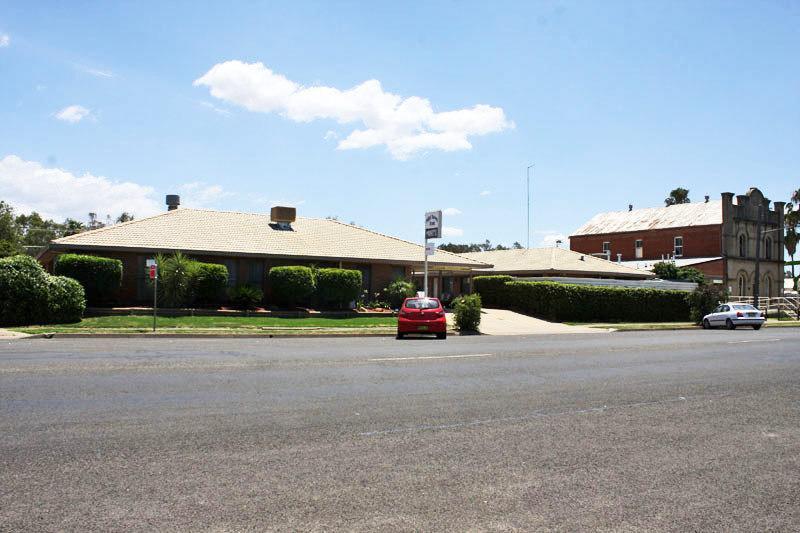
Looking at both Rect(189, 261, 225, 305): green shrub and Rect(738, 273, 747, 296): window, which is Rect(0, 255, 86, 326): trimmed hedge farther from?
Rect(738, 273, 747, 296): window

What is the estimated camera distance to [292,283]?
31.5 m

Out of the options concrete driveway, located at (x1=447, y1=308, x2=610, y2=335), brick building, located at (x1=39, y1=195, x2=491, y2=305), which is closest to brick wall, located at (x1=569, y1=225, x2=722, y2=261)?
brick building, located at (x1=39, y1=195, x2=491, y2=305)

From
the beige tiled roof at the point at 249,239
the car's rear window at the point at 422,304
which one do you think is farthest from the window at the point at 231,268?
the car's rear window at the point at 422,304

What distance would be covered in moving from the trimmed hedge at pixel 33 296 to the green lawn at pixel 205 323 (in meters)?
0.80

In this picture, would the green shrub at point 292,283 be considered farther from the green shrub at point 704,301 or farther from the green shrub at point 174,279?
the green shrub at point 704,301

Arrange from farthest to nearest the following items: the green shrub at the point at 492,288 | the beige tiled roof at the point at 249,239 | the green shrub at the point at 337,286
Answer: the green shrub at the point at 492,288 → the green shrub at the point at 337,286 → the beige tiled roof at the point at 249,239

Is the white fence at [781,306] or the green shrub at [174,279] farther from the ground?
the green shrub at [174,279]

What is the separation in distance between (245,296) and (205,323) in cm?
507

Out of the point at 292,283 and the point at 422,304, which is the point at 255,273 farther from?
the point at 422,304

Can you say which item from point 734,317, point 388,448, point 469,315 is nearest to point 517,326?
point 469,315

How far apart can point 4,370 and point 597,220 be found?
67098 mm

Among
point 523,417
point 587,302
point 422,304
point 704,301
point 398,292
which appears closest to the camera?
point 523,417

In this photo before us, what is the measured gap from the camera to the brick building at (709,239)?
194ft

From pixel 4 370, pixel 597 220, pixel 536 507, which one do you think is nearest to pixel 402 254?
pixel 4 370
